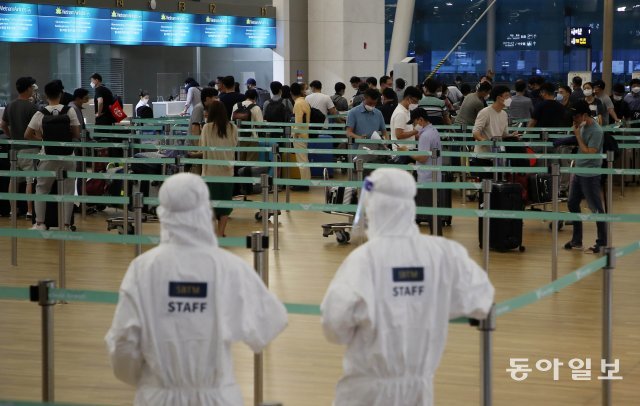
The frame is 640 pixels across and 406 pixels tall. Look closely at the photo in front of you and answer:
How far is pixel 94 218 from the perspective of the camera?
14812mm

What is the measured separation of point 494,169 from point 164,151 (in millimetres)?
5134

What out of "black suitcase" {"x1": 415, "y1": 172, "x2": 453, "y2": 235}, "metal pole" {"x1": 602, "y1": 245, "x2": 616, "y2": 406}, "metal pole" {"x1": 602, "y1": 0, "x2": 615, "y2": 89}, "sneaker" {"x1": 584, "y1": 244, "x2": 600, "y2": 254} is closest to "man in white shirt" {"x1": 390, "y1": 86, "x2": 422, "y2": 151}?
"black suitcase" {"x1": 415, "y1": 172, "x2": 453, "y2": 235}

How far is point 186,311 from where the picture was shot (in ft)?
13.6

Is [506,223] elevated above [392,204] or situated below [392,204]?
below

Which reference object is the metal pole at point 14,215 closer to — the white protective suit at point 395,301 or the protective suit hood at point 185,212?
the protective suit hood at point 185,212

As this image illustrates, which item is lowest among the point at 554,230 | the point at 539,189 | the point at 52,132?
the point at 554,230

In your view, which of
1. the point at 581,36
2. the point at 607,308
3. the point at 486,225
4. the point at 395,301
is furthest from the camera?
the point at 581,36

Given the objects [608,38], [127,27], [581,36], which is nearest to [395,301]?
[127,27]

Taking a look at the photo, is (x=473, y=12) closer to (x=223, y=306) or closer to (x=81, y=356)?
(x=81, y=356)

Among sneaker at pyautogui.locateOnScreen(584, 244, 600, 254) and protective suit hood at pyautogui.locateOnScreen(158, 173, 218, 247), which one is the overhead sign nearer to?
sneaker at pyautogui.locateOnScreen(584, 244, 600, 254)

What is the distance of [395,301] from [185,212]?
880 millimetres

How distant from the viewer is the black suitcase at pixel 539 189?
1438 cm

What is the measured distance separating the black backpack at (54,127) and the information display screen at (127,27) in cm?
776

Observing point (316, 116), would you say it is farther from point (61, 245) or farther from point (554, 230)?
point (61, 245)
